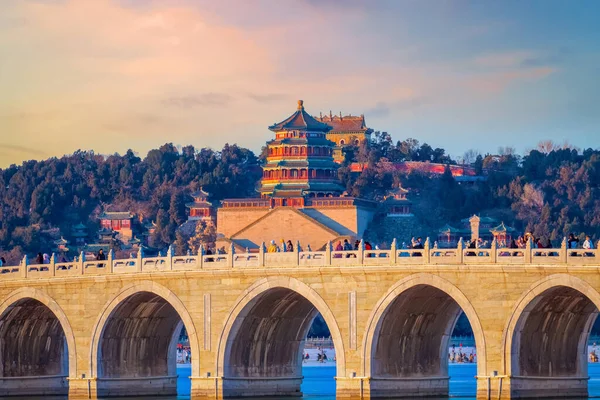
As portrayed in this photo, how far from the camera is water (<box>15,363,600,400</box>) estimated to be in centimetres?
7688

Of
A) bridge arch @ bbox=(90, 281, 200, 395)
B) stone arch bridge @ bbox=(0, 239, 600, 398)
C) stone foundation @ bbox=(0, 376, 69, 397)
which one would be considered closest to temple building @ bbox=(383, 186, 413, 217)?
stone arch bridge @ bbox=(0, 239, 600, 398)

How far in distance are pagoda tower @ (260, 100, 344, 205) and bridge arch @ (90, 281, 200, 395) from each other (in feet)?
279

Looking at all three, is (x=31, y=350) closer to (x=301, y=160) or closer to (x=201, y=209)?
(x=301, y=160)

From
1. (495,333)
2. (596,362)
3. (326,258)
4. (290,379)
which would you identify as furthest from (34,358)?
(596,362)

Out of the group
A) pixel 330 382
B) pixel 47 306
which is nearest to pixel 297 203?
pixel 330 382

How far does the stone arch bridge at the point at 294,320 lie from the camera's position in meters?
61.2

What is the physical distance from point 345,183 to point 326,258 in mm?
108500

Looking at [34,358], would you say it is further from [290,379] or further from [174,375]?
[290,379]

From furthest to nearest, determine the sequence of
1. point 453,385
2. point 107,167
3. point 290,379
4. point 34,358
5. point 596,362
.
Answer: point 107,167 < point 596,362 < point 453,385 < point 34,358 < point 290,379

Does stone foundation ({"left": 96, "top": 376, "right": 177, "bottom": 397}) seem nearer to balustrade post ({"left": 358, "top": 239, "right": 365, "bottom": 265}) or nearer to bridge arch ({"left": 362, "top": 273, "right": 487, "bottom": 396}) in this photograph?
bridge arch ({"left": 362, "top": 273, "right": 487, "bottom": 396})

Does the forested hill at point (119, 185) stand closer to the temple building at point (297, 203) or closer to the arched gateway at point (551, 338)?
the temple building at point (297, 203)

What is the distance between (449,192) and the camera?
6796 inches

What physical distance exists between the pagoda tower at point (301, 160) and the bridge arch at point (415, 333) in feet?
303

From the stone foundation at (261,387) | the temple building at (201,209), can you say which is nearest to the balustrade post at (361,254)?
the stone foundation at (261,387)
